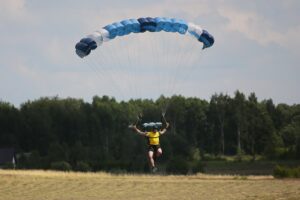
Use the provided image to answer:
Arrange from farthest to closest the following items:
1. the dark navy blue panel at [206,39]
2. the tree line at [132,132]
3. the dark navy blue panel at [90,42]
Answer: the tree line at [132,132], the dark navy blue panel at [206,39], the dark navy blue panel at [90,42]

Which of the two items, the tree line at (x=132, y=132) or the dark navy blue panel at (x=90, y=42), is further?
the tree line at (x=132, y=132)

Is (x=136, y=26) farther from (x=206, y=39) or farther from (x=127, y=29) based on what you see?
(x=206, y=39)

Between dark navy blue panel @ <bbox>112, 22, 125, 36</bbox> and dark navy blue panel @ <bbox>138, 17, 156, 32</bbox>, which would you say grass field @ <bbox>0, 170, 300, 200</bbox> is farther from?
dark navy blue panel @ <bbox>112, 22, 125, 36</bbox>

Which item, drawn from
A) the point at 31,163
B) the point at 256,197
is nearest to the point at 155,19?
→ the point at 256,197

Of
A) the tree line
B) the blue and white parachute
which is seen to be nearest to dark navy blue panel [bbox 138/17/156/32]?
the blue and white parachute

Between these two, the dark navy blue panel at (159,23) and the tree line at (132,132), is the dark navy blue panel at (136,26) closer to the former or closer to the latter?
the dark navy blue panel at (159,23)

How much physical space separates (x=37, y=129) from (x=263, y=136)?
126 feet

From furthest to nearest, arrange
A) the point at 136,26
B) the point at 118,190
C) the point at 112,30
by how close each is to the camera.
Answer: the point at 118,190
the point at 136,26
the point at 112,30

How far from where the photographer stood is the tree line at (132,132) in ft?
334

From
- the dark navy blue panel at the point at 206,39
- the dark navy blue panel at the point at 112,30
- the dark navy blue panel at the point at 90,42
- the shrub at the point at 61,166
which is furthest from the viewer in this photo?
the shrub at the point at 61,166

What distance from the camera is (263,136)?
114 metres

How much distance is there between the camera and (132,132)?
11312cm

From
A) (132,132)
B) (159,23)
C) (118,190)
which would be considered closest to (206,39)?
(159,23)

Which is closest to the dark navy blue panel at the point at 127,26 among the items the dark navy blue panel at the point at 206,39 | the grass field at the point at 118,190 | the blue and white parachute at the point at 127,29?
the blue and white parachute at the point at 127,29
